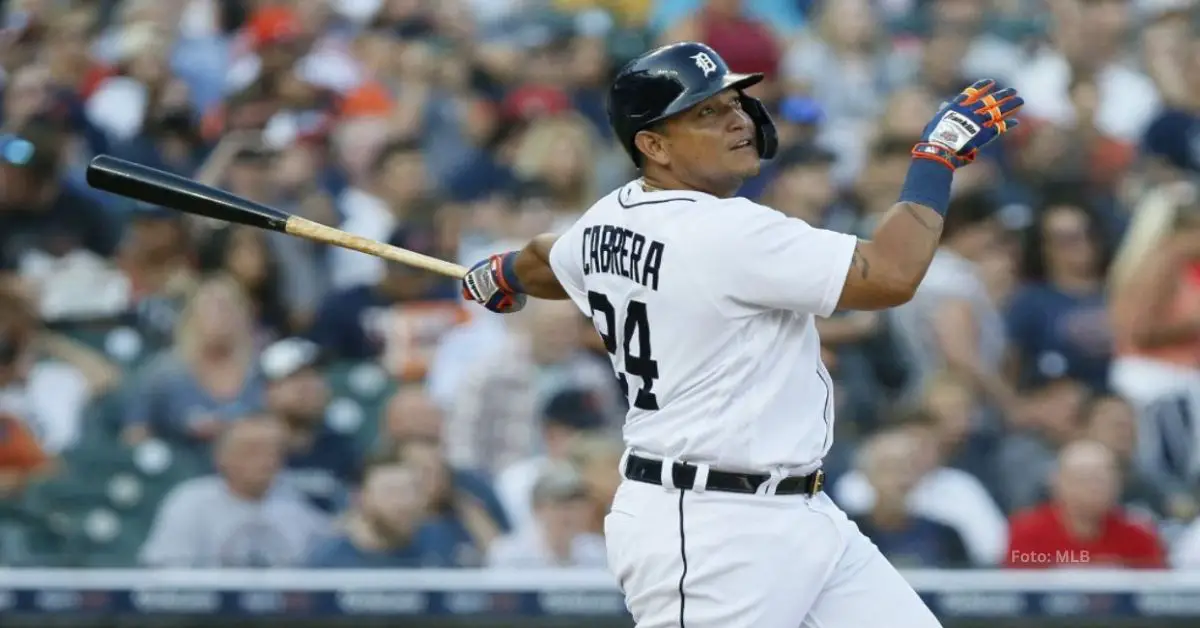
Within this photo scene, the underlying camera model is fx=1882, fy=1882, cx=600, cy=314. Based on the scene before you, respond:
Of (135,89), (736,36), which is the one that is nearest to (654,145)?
(736,36)

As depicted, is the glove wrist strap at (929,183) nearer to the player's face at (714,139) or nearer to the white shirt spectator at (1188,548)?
the player's face at (714,139)

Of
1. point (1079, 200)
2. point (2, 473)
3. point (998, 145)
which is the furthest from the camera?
point (998, 145)

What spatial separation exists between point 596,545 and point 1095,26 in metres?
3.83

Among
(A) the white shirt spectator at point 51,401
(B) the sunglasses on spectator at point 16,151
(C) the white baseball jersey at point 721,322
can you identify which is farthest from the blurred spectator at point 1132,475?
(B) the sunglasses on spectator at point 16,151

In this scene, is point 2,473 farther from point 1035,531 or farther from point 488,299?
point 1035,531

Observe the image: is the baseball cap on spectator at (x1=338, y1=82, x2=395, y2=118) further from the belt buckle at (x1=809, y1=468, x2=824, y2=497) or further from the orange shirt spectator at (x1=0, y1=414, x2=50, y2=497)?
the belt buckle at (x1=809, y1=468, x2=824, y2=497)

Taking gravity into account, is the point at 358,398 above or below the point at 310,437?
above

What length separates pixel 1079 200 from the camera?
743cm

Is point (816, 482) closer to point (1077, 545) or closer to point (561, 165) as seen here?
point (1077, 545)

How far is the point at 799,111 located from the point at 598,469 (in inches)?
87.1

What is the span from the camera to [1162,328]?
22.9ft

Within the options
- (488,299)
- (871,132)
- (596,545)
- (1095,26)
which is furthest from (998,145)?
(488,299)

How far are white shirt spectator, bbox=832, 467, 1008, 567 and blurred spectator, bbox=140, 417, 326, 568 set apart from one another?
181cm

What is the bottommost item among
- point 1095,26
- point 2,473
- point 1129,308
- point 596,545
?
point 2,473
